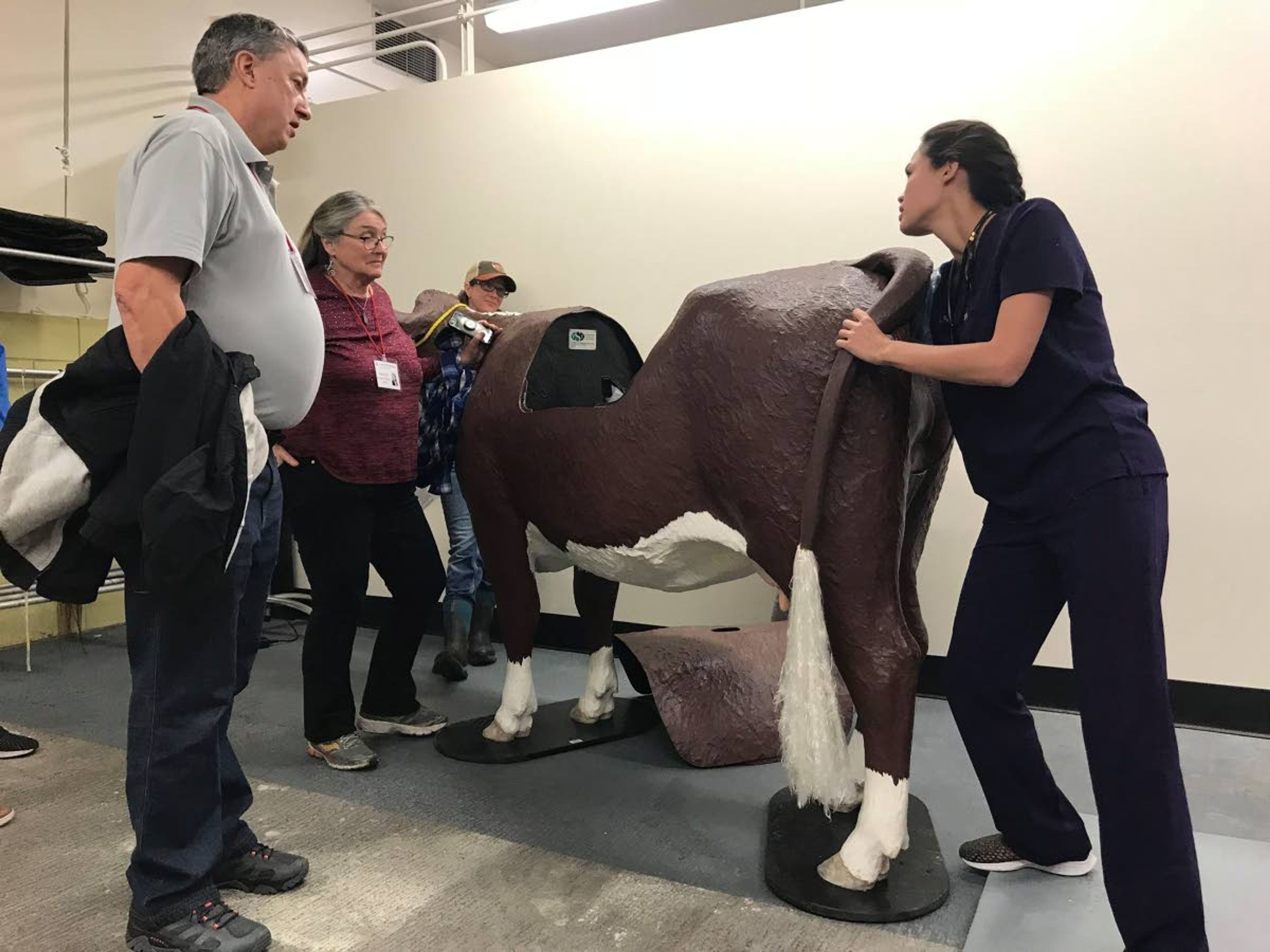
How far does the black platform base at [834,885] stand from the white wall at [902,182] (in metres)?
1.35

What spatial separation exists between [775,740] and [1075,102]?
2330 millimetres

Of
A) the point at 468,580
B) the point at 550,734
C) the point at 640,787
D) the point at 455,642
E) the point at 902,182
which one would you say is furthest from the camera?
the point at 468,580

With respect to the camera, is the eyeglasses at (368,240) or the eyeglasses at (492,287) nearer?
the eyeglasses at (368,240)

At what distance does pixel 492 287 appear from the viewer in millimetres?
3787

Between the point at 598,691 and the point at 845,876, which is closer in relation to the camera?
the point at 845,876

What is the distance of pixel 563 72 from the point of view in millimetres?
3930

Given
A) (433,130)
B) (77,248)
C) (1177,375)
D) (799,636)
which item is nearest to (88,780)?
(799,636)

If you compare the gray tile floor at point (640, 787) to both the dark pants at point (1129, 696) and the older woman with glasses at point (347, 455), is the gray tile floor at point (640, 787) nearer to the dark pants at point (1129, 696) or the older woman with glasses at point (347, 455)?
the older woman with glasses at point (347, 455)

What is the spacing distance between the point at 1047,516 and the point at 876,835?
71 cm

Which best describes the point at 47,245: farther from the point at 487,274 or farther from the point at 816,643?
the point at 816,643

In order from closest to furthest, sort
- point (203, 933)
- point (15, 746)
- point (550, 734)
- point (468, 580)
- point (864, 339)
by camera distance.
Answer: point (203, 933) → point (864, 339) → point (15, 746) → point (550, 734) → point (468, 580)

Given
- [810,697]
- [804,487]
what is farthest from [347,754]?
[804,487]

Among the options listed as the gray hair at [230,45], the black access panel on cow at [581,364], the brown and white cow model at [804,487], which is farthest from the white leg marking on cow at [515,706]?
the gray hair at [230,45]

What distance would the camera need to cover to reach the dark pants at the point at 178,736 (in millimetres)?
1502
